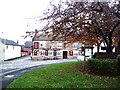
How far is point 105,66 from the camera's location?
13.8m

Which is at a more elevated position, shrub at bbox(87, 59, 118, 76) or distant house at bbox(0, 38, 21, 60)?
distant house at bbox(0, 38, 21, 60)

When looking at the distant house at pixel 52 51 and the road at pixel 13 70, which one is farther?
the distant house at pixel 52 51

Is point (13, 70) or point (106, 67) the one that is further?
point (13, 70)

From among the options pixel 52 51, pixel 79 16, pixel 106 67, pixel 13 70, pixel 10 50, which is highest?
pixel 79 16

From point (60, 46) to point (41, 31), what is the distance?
141 feet

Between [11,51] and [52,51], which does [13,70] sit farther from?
[52,51]

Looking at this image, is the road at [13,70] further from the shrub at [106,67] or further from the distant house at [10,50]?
the distant house at [10,50]

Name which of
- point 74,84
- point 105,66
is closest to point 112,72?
point 105,66

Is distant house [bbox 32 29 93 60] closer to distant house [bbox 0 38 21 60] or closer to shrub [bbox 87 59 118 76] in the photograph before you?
distant house [bbox 0 38 21 60]

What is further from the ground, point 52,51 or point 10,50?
point 10,50

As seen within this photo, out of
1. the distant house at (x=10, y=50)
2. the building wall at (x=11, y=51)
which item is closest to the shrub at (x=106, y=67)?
the distant house at (x=10, y=50)

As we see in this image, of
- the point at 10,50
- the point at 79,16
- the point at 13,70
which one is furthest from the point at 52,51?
the point at 79,16

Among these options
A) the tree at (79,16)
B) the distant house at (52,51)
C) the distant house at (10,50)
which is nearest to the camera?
the tree at (79,16)

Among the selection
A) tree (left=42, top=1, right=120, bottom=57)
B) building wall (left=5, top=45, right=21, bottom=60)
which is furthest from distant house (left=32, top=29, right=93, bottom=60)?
tree (left=42, top=1, right=120, bottom=57)
